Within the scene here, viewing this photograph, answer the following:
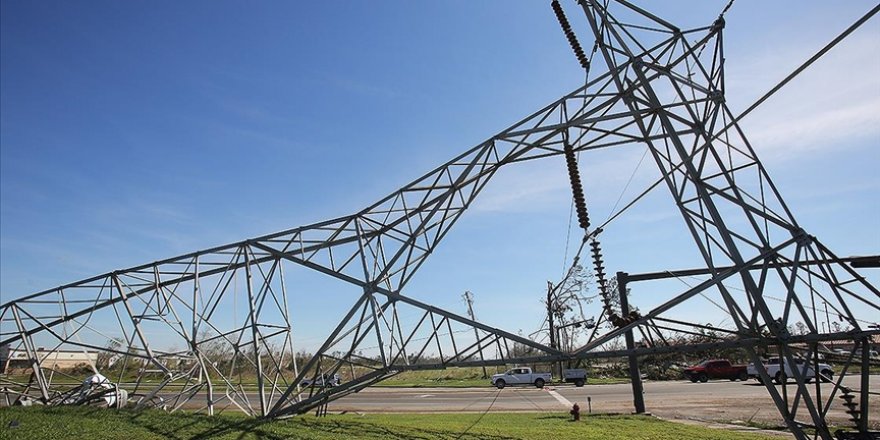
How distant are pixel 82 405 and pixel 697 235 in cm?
2203

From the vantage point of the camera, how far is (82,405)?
18.8m

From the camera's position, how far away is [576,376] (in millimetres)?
38938

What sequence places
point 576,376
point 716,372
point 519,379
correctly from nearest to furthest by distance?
1. point 716,372
2. point 576,376
3. point 519,379

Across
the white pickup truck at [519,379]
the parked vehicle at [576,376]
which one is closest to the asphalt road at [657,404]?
the parked vehicle at [576,376]

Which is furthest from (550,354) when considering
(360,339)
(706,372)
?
(706,372)

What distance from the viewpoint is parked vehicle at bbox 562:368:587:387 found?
38188 millimetres

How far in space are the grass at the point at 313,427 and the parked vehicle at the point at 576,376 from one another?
72.4 ft

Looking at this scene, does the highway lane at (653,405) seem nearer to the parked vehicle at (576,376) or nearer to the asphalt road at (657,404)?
the asphalt road at (657,404)

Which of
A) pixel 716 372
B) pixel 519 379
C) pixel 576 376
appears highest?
pixel 716 372

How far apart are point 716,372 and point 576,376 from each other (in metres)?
10.4

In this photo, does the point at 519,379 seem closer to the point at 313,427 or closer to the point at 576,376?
the point at 576,376

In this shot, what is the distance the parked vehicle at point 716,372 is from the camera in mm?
37250

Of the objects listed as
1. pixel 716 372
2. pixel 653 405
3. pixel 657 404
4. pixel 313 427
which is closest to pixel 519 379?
pixel 716 372

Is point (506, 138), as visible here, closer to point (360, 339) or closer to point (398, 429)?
point (360, 339)
